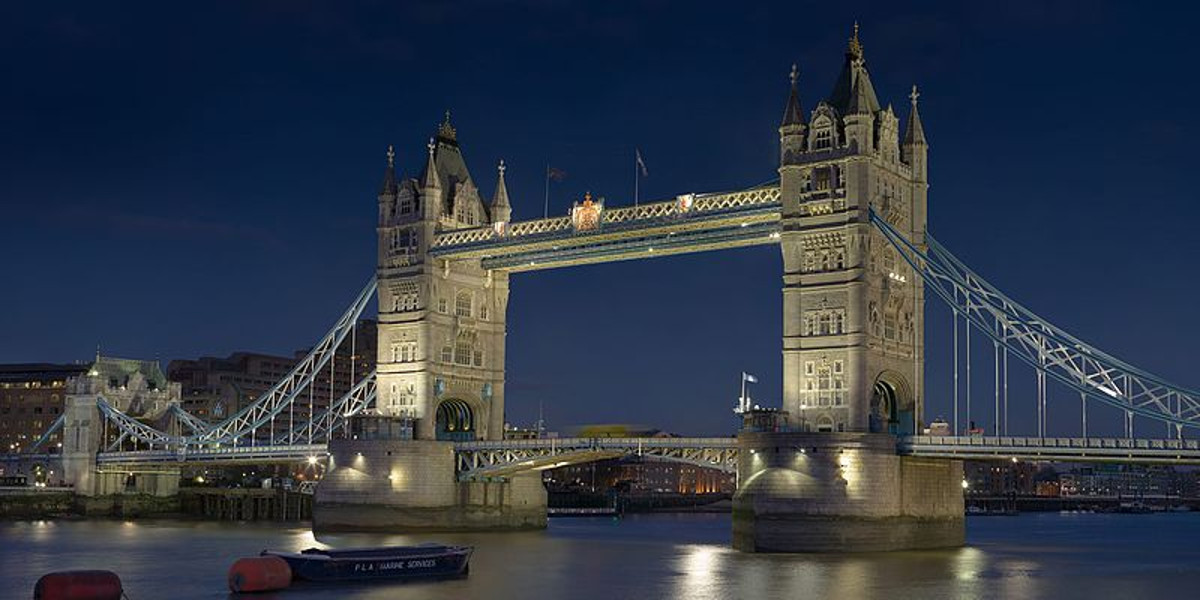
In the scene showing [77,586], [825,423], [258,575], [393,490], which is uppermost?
[825,423]

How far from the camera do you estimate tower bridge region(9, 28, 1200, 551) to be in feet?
235

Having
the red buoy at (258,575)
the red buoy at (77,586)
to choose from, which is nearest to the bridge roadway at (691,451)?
the red buoy at (258,575)

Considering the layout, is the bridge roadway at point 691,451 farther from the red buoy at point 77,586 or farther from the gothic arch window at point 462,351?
the red buoy at point 77,586

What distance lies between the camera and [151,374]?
148 m

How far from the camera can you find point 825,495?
7144 cm

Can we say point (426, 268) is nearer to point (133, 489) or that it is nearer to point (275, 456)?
point (275, 456)

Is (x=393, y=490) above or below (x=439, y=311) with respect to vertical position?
below

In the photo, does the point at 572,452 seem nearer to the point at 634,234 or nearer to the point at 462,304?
the point at 634,234

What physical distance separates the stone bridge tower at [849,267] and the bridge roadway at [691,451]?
4.32m

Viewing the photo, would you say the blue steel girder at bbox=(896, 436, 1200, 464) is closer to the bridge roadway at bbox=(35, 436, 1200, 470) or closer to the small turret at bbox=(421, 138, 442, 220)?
the bridge roadway at bbox=(35, 436, 1200, 470)

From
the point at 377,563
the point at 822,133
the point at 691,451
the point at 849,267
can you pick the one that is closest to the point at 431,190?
the point at 691,451

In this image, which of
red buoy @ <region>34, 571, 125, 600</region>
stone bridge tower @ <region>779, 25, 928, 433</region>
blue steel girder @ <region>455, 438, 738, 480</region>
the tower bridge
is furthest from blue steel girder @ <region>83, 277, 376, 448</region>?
red buoy @ <region>34, 571, 125, 600</region>

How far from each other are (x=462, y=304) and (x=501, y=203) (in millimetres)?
7514

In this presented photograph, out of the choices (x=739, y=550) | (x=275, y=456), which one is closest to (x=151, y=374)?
(x=275, y=456)
